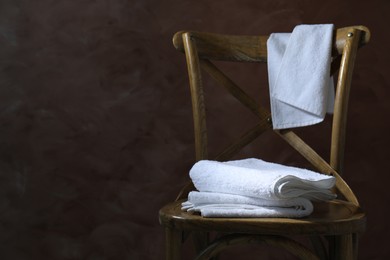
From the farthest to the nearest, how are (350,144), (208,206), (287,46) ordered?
1. (350,144)
2. (287,46)
3. (208,206)

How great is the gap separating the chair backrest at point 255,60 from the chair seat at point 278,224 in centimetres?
18

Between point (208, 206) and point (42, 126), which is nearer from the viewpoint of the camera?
point (208, 206)

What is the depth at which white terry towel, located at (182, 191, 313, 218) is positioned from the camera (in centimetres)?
104

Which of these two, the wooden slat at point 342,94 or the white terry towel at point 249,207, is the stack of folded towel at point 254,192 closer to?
the white terry towel at point 249,207

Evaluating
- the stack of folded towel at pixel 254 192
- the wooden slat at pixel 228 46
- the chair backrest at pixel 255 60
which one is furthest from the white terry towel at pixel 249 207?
the wooden slat at pixel 228 46

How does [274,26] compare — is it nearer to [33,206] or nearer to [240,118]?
[240,118]

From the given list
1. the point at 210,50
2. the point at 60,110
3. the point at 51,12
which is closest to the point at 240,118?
the point at 210,50

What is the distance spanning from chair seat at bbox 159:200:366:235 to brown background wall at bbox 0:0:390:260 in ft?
2.18

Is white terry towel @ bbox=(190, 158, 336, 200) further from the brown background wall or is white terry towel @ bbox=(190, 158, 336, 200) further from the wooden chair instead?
the brown background wall

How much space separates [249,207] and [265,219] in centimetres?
5

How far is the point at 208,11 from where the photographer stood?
1721mm

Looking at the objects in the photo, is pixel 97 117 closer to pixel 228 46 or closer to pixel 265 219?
pixel 228 46

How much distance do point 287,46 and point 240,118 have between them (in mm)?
408

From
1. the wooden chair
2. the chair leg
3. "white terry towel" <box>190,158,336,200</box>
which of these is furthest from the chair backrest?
the chair leg
